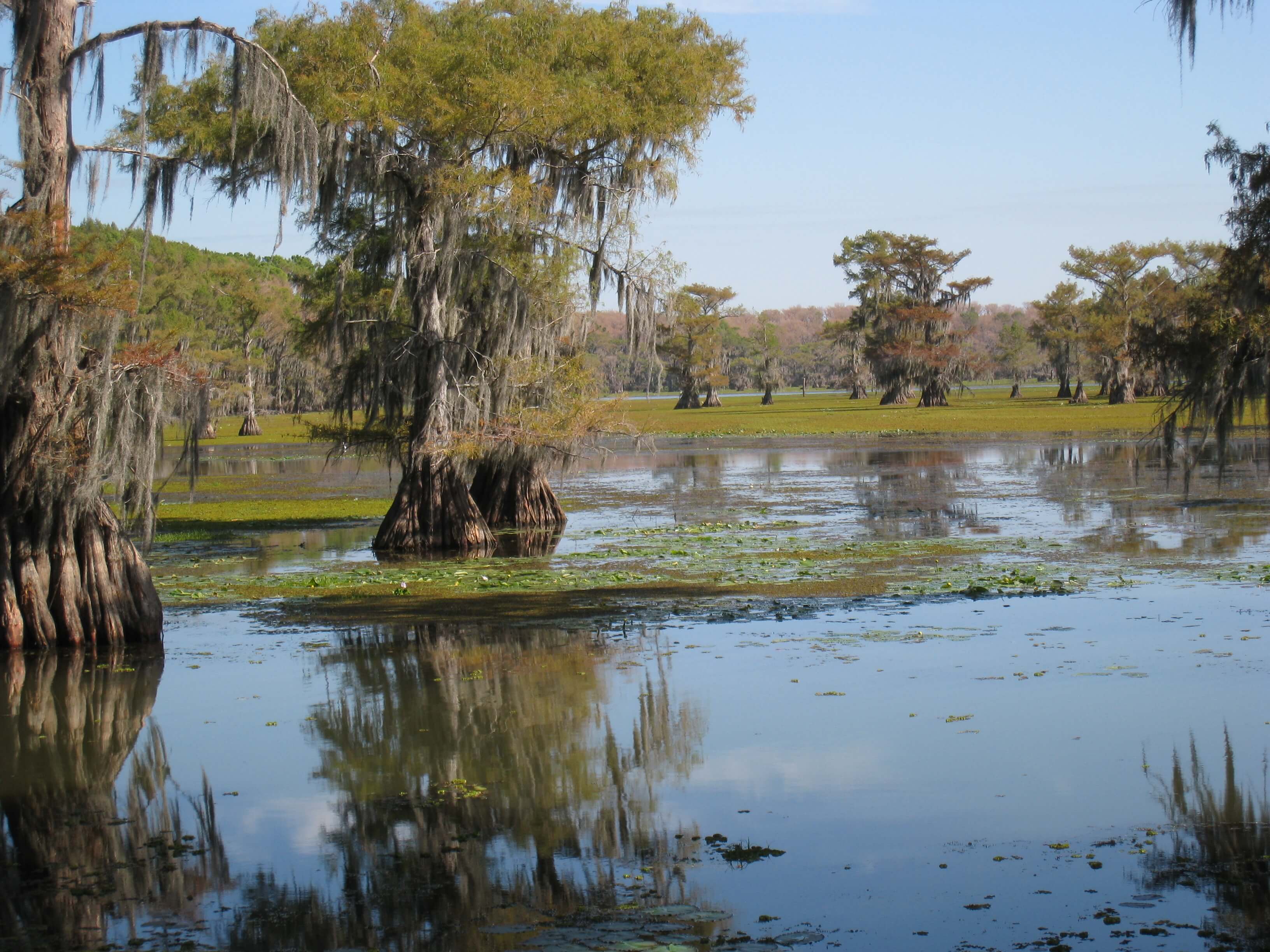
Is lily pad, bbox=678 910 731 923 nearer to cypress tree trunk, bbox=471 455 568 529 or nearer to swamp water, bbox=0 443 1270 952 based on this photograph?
swamp water, bbox=0 443 1270 952

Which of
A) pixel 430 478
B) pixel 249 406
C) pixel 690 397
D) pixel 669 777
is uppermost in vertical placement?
pixel 690 397

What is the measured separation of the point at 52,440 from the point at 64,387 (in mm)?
462

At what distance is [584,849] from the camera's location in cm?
665

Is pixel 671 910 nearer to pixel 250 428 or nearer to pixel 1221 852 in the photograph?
pixel 1221 852

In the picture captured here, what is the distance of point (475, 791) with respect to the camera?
7699 mm

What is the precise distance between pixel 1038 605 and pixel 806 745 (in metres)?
5.54

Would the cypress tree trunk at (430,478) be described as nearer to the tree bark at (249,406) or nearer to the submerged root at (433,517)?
the submerged root at (433,517)

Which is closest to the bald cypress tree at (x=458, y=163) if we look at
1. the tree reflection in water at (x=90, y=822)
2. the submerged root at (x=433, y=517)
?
the submerged root at (x=433, y=517)

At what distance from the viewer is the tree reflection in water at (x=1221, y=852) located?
541cm

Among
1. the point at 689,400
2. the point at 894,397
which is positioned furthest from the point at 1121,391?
the point at 689,400

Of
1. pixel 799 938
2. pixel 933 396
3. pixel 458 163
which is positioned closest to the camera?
pixel 799 938

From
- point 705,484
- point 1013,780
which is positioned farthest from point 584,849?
point 705,484

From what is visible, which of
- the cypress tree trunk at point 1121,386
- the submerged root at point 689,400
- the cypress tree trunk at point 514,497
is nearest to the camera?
the cypress tree trunk at point 514,497

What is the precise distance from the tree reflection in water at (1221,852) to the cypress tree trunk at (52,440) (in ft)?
28.6
